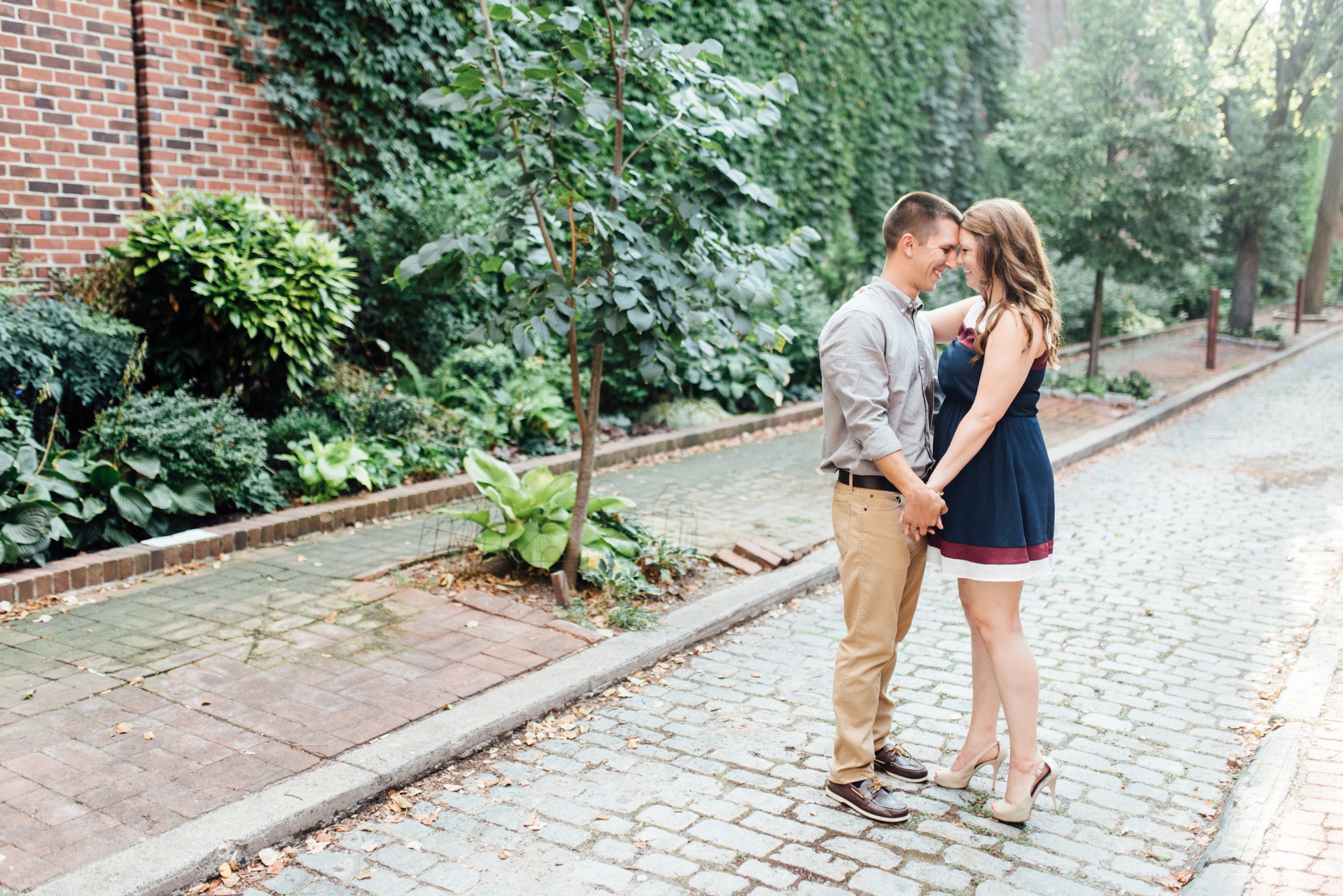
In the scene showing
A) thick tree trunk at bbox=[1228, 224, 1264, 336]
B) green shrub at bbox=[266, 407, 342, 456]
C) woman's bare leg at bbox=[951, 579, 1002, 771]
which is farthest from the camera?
thick tree trunk at bbox=[1228, 224, 1264, 336]

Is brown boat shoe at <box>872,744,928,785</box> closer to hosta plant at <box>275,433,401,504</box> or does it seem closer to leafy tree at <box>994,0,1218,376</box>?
hosta plant at <box>275,433,401,504</box>

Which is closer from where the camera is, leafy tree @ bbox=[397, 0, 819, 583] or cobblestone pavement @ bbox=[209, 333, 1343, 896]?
cobblestone pavement @ bbox=[209, 333, 1343, 896]

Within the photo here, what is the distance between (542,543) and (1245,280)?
746 inches

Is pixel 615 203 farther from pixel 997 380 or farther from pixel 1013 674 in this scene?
pixel 1013 674

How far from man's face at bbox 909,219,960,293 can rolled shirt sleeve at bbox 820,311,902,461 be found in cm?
25

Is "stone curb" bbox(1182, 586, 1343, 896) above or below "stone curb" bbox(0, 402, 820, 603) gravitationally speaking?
below

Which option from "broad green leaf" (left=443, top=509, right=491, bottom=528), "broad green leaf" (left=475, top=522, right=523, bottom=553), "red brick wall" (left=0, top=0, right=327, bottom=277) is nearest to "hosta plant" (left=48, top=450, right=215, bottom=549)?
"broad green leaf" (left=443, top=509, right=491, bottom=528)

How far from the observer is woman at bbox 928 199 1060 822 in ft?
10.3

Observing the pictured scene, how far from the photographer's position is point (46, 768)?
335 centimetres

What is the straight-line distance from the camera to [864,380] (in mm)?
3164

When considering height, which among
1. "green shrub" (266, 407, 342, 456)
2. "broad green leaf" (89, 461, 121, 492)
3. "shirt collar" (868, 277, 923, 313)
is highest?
"shirt collar" (868, 277, 923, 313)

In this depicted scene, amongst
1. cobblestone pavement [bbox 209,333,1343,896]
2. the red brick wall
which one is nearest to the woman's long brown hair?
cobblestone pavement [bbox 209,333,1343,896]

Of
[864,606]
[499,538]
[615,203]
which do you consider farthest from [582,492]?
[864,606]

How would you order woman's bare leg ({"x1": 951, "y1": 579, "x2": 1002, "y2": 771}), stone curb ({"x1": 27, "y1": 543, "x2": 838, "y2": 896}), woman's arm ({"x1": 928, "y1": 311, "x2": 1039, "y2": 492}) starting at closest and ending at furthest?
stone curb ({"x1": 27, "y1": 543, "x2": 838, "y2": 896}) → woman's arm ({"x1": 928, "y1": 311, "x2": 1039, "y2": 492}) → woman's bare leg ({"x1": 951, "y1": 579, "x2": 1002, "y2": 771})
